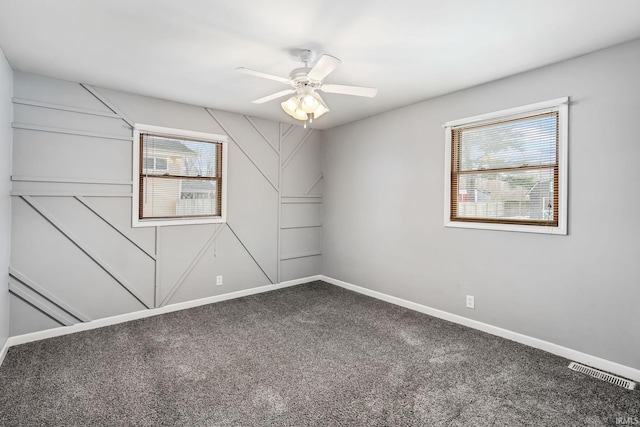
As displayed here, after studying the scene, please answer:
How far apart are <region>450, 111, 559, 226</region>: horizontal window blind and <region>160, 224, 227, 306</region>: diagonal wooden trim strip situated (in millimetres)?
2891

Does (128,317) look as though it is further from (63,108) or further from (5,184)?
(63,108)

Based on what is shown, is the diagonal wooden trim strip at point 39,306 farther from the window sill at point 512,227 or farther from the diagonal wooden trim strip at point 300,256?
the window sill at point 512,227

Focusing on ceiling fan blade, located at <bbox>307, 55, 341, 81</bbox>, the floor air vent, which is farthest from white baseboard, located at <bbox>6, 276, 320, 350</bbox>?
the floor air vent

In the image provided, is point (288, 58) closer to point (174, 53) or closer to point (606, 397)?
point (174, 53)

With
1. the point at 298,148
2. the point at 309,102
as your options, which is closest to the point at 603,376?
the point at 309,102

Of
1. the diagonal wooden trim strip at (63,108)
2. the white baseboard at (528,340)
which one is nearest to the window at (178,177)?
the diagonal wooden trim strip at (63,108)

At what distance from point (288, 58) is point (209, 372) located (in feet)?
8.56

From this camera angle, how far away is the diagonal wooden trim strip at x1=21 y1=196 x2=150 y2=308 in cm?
308

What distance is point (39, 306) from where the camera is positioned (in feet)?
10.2

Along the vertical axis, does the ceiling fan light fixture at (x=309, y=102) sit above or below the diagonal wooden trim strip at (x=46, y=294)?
above

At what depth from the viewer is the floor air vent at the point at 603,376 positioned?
7.73 feet

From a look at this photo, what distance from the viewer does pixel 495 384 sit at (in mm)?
2383

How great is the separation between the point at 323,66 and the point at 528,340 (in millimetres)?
2965

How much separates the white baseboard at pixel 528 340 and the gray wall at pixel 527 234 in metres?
0.05
